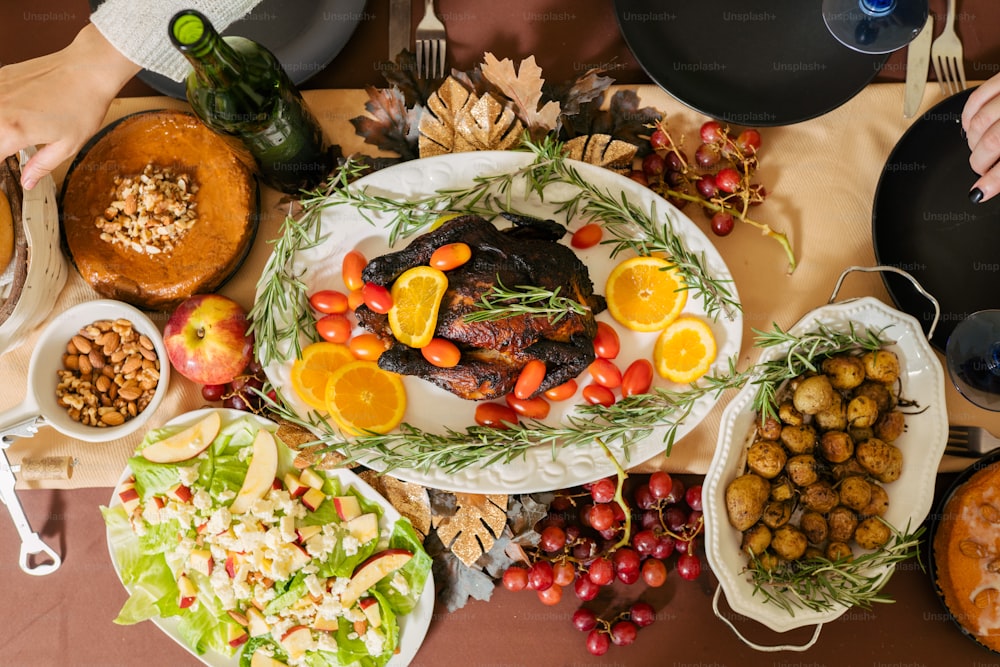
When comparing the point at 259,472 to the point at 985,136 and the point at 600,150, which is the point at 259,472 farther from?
the point at 985,136

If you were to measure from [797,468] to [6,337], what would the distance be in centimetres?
165

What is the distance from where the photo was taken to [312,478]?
60.6 inches

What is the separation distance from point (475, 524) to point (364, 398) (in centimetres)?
38

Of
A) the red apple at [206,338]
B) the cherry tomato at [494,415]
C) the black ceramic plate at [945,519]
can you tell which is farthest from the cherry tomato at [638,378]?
the red apple at [206,338]

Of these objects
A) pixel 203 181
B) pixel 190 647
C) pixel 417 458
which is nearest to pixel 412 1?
pixel 203 181

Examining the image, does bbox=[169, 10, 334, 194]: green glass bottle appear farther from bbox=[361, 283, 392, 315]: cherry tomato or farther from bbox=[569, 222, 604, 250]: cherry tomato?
bbox=[569, 222, 604, 250]: cherry tomato

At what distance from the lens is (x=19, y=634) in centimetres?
163

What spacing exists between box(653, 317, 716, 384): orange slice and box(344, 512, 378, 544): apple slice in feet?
2.40

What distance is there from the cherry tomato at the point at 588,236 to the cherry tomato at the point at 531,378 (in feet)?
0.98

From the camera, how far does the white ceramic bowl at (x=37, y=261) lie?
4.39ft

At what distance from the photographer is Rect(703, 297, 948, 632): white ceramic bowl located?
1.39 meters

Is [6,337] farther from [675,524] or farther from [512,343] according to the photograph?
[675,524]

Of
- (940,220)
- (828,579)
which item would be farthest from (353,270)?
(940,220)

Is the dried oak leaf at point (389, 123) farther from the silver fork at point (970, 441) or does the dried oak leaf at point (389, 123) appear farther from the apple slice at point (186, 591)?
the silver fork at point (970, 441)
